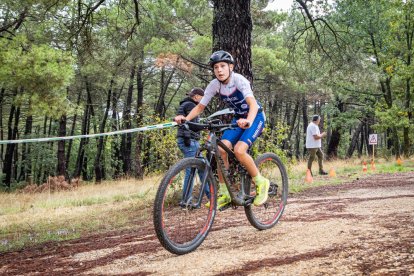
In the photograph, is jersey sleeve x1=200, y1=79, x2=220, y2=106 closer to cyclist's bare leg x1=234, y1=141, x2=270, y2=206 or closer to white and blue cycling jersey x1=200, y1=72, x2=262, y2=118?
white and blue cycling jersey x1=200, y1=72, x2=262, y2=118

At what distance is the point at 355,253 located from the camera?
10.6ft

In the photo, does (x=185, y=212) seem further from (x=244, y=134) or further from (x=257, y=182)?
(x=244, y=134)

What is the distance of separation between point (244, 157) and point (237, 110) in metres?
0.59

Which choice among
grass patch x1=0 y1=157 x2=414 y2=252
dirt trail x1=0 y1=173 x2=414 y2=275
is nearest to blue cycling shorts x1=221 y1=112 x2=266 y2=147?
dirt trail x1=0 y1=173 x2=414 y2=275

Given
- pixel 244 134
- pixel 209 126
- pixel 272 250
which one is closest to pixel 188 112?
pixel 244 134

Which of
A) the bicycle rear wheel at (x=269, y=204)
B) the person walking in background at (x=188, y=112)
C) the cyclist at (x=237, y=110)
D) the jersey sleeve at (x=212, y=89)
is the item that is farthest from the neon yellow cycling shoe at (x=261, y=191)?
the person walking in background at (x=188, y=112)

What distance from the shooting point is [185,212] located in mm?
4043

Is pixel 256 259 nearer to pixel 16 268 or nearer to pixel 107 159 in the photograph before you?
pixel 16 268

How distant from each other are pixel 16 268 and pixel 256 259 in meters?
2.71

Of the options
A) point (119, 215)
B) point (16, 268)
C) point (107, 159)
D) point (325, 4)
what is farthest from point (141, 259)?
point (107, 159)

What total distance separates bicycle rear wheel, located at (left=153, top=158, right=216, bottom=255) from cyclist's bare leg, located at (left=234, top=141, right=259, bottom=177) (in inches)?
17.9

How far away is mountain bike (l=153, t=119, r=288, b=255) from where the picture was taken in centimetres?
377

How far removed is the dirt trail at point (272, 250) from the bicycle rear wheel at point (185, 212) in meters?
0.15

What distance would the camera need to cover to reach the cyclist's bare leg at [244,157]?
4.41 m
